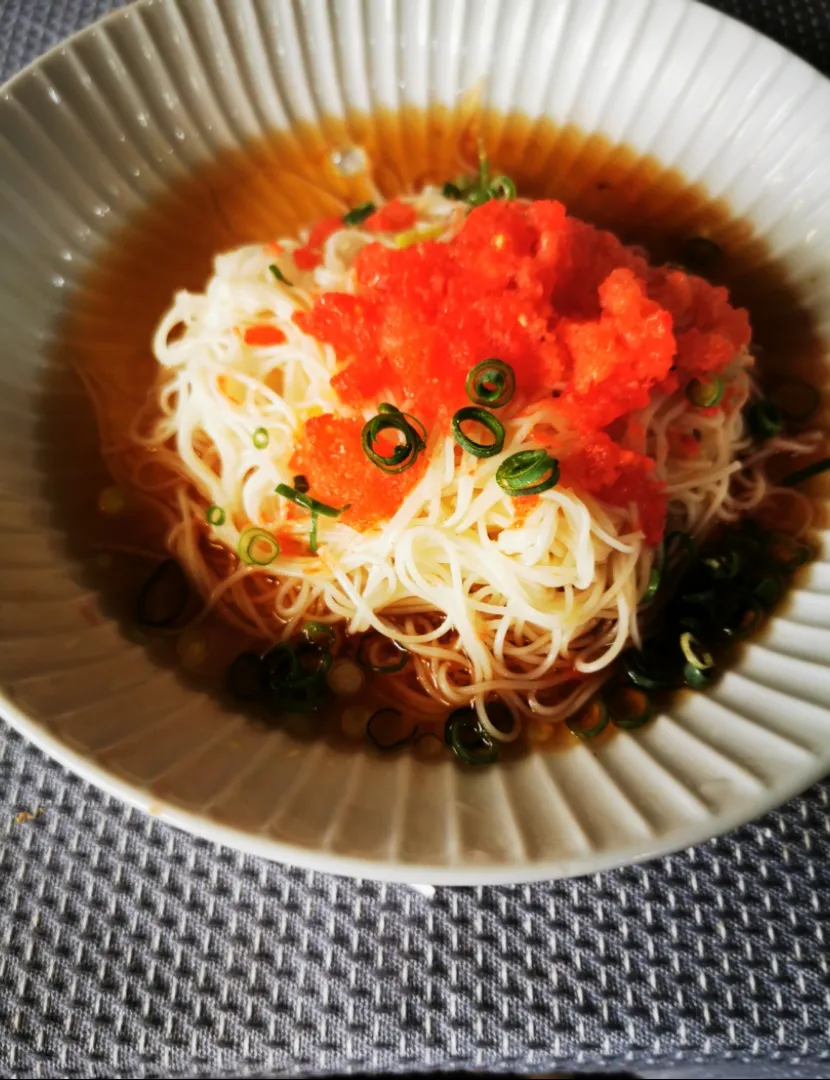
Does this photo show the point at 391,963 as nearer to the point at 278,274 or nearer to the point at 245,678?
the point at 245,678

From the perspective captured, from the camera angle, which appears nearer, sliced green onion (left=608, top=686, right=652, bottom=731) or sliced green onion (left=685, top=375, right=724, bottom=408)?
sliced green onion (left=608, top=686, right=652, bottom=731)

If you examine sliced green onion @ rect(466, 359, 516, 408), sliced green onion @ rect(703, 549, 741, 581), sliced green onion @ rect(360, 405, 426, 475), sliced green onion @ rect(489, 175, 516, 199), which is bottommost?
sliced green onion @ rect(360, 405, 426, 475)

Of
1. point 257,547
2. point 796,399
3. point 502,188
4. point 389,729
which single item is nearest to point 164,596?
point 257,547

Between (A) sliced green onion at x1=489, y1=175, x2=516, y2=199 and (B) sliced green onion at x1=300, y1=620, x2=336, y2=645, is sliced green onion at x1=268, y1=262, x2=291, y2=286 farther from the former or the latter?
(B) sliced green onion at x1=300, y1=620, x2=336, y2=645

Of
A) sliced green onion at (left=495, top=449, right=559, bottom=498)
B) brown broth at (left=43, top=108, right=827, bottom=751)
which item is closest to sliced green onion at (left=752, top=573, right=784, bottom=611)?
sliced green onion at (left=495, top=449, right=559, bottom=498)

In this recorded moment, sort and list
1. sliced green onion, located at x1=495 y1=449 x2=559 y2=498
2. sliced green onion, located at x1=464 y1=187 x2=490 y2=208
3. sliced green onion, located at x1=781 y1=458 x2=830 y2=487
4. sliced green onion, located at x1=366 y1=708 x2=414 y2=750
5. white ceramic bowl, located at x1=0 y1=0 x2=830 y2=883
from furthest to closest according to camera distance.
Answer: sliced green onion, located at x1=464 y1=187 x2=490 y2=208, sliced green onion, located at x1=781 y1=458 x2=830 y2=487, sliced green onion, located at x1=366 y1=708 x2=414 y2=750, sliced green onion, located at x1=495 y1=449 x2=559 y2=498, white ceramic bowl, located at x1=0 y1=0 x2=830 y2=883

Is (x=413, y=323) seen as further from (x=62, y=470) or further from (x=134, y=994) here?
(x=134, y=994)
